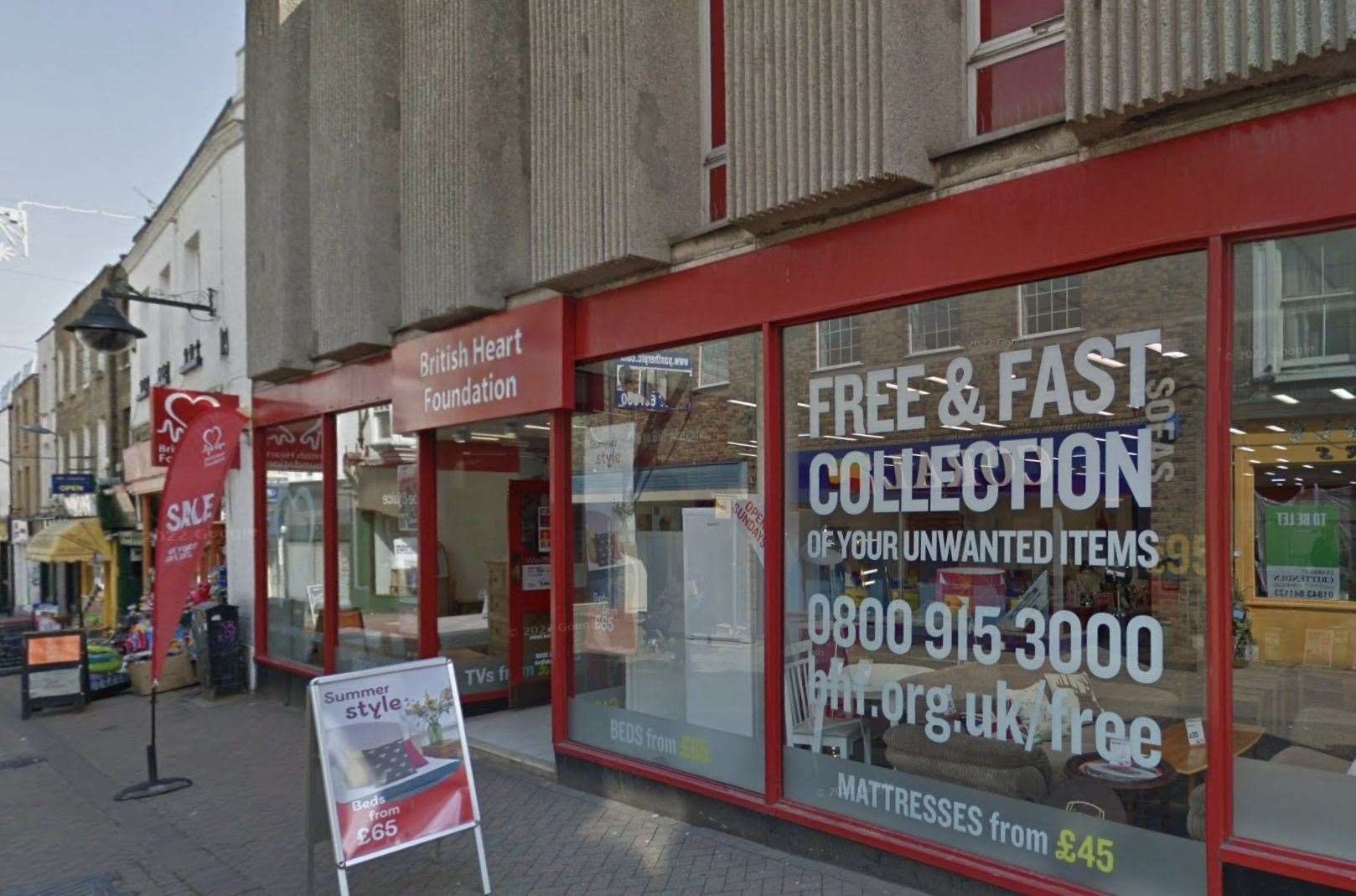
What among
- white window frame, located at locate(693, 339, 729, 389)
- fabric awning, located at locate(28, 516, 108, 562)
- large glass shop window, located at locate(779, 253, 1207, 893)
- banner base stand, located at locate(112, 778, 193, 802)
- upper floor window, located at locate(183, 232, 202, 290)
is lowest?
banner base stand, located at locate(112, 778, 193, 802)

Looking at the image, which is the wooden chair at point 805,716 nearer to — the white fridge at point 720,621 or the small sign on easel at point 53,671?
the white fridge at point 720,621

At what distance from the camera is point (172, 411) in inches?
458

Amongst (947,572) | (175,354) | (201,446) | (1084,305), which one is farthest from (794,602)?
(175,354)

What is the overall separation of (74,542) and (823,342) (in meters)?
18.0

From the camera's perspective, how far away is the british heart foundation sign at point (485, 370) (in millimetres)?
6891

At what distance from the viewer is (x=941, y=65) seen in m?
4.70

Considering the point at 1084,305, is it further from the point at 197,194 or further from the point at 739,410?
the point at 197,194

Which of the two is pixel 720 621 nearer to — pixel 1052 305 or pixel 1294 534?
pixel 1052 305

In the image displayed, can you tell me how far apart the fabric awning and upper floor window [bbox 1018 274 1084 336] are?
19051 mm

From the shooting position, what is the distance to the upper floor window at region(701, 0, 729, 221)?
6.15m

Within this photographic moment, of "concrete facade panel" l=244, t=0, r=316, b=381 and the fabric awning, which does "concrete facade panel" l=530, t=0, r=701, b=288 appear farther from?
the fabric awning

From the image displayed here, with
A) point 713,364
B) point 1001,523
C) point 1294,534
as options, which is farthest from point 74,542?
point 1294,534

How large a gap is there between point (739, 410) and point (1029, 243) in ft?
7.09

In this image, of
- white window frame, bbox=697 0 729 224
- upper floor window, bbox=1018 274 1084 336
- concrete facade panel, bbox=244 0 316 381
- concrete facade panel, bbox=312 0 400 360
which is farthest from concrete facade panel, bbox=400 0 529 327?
upper floor window, bbox=1018 274 1084 336
